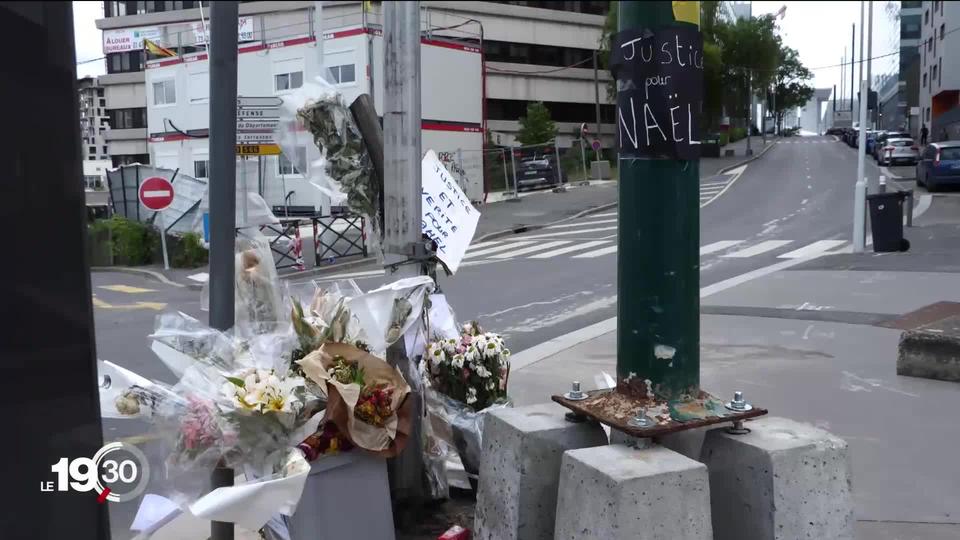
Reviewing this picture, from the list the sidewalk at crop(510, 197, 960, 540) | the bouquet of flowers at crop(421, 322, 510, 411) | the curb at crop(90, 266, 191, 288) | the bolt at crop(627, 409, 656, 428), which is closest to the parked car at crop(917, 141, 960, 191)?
the sidewalk at crop(510, 197, 960, 540)

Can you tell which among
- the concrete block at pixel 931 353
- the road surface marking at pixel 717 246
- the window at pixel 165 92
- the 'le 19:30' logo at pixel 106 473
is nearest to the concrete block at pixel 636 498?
the 'le 19:30' logo at pixel 106 473

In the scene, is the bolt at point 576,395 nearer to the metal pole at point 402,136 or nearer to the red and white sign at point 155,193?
the metal pole at point 402,136

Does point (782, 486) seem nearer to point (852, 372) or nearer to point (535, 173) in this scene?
point (852, 372)

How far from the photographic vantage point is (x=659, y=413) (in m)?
3.52

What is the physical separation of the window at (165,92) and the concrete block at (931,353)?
34.8 metres

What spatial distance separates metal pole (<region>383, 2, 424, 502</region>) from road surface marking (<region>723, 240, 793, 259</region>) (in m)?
13.8

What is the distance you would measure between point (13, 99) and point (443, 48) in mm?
30197

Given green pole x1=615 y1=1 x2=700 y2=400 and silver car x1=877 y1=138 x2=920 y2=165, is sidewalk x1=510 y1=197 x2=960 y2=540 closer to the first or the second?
green pole x1=615 y1=1 x2=700 y2=400

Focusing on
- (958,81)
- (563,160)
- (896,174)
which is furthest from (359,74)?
(958,81)

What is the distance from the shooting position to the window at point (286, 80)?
3164cm

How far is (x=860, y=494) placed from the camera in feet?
15.6

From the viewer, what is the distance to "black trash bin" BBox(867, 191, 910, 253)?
1534cm

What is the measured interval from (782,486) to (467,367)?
1922 millimetres

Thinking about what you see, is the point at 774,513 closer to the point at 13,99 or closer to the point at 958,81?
the point at 13,99
